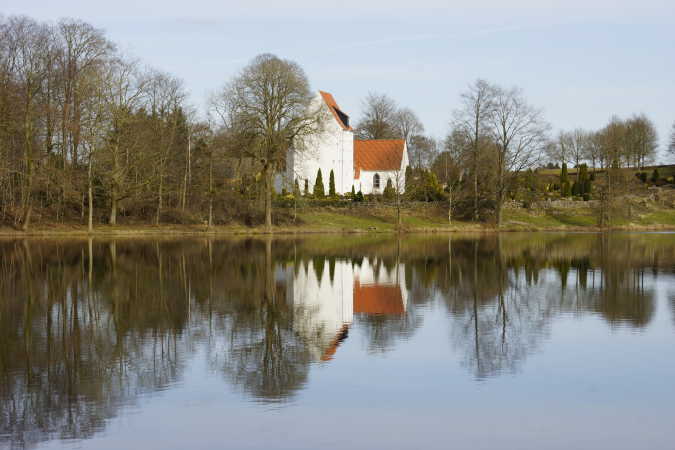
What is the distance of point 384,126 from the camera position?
95.2 m

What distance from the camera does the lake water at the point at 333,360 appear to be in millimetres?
8742

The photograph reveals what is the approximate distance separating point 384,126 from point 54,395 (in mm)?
87036

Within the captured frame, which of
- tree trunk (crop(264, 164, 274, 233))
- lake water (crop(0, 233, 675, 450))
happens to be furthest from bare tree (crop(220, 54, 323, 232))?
lake water (crop(0, 233, 675, 450))

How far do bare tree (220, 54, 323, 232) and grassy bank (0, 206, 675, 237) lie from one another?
4.92 metres

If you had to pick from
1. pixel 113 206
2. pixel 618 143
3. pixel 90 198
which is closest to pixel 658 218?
pixel 618 143

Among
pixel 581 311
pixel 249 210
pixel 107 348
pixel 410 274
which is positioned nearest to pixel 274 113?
pixel 249 210

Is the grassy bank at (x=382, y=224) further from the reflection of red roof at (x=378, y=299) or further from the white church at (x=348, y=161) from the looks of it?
the reflection of red roof at (x=378, y=299)

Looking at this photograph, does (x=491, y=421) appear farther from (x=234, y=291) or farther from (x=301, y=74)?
(x=301, y=74)

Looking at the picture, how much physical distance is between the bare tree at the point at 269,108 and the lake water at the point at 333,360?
1052 inches

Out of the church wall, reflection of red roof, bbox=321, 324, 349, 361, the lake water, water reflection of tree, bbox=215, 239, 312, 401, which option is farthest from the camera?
the church wall

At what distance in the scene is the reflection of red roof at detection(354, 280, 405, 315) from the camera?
1784cm

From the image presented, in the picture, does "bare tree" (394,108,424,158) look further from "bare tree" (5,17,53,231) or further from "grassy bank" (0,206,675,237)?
"bare tree" (5,17,53,231)

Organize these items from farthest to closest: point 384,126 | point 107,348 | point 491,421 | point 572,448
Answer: point 384,126 < point 107,348 < point 491,421 < point 572,448

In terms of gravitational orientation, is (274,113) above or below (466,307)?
above
